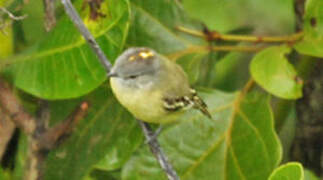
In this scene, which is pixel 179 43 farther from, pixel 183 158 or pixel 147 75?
pixel 183 158

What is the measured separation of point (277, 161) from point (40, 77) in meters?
0.80

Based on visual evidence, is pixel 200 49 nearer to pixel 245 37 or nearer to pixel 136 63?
pixel 245 37

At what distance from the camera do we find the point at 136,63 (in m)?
2.32

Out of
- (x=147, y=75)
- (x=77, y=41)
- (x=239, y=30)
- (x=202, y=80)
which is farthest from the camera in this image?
(x=239, y=30)

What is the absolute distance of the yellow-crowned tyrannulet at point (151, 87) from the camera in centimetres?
228

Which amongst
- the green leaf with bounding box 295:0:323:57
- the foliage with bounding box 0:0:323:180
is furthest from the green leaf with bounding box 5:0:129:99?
the green leaf with bounding box 295:0:323:57

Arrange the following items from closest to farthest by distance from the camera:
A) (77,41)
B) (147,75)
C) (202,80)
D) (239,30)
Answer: (77,41), (147,75), (202,80), (239,30)

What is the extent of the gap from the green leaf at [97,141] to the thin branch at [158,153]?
99mm

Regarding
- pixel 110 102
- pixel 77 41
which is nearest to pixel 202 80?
pixel 110 102

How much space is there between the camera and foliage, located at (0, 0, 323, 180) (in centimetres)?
229

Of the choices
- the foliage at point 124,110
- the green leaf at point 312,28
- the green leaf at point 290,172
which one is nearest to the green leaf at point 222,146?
the foliage at point 124,110

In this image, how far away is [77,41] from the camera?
7.44ft

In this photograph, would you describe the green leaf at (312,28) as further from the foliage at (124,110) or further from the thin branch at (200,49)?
the thin branch at (200,49)

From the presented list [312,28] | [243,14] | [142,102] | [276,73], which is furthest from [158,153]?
[243,14]
